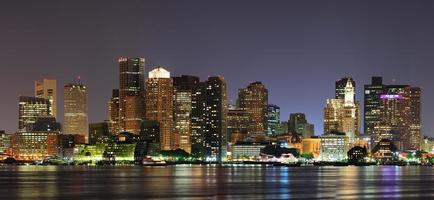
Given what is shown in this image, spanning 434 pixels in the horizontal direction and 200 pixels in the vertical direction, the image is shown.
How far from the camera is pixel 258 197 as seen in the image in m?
87.5

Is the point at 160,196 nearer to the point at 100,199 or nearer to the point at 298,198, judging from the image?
the point at 100,199

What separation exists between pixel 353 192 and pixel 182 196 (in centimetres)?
2106

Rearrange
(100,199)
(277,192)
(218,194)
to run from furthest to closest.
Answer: (277,192), (218,194), (100,199)

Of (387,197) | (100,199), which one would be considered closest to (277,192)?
(387,197)

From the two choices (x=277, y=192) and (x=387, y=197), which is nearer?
(x=387, y=197)

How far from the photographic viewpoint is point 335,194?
93.0 m

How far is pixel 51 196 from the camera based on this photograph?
3445 inches

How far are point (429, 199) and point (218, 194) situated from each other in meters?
21.9

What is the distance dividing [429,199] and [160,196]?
1071 inches

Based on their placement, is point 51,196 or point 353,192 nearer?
point 51,196

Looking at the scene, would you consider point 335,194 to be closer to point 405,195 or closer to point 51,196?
point 405,195

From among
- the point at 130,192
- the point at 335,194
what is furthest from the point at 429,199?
the point at 130,192

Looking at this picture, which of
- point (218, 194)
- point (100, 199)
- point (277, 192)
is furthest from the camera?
point (277, 192)

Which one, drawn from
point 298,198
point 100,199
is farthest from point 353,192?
point 100,199
